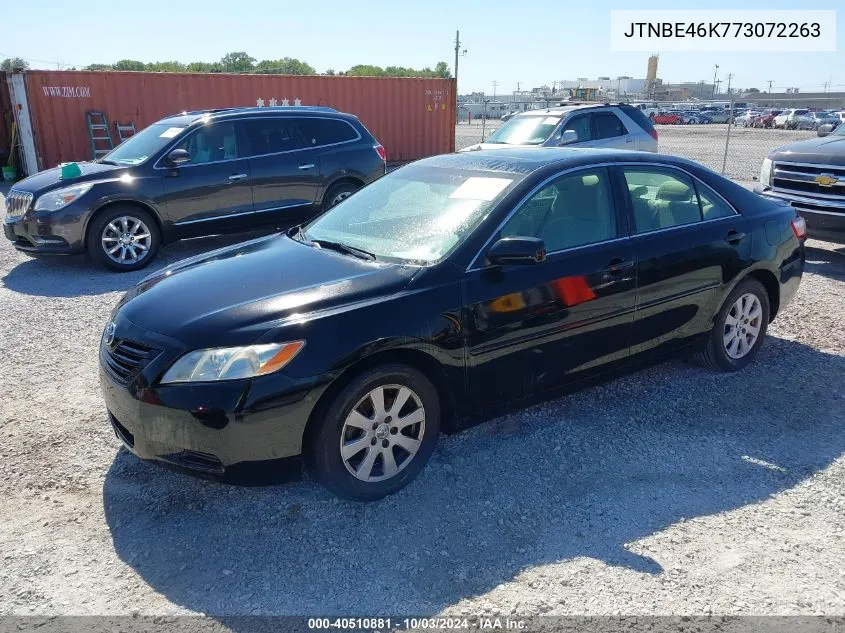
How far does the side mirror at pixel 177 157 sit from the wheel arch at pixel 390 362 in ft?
18.8

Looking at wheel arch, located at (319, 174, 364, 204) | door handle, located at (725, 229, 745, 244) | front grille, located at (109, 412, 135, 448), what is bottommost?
front grille, located at (109, 412, 135, 448)

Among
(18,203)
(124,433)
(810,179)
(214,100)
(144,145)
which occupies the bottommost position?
(124,433)

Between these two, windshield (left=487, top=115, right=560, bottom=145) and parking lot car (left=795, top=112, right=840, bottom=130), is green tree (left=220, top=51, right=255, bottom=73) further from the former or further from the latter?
windshield (left=487, top=115, right=560, bottom=145)

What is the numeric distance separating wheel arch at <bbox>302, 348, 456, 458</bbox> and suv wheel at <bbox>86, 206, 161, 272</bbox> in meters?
5.72

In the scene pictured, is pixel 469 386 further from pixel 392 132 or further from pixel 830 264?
pixel 392 132

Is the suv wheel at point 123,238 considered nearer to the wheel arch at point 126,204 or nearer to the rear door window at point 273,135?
the wheel arch at point 126,204

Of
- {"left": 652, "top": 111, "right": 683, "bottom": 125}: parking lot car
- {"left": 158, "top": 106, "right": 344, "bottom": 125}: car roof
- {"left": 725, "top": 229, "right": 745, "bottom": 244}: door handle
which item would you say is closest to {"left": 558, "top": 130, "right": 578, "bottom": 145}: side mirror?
{"left": 158, "top": 106, "right": 344, "bottom": 125}: car roof

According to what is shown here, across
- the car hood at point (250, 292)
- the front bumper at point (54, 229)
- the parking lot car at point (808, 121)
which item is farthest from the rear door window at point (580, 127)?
the parking lot car at point (808, 121)

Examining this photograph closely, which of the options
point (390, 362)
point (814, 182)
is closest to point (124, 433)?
point (390, 362)

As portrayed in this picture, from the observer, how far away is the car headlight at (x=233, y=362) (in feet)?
10.1

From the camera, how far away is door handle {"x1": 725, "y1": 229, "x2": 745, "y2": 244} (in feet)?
15.5

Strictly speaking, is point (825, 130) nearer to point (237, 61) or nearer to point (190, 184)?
point (190, 184)

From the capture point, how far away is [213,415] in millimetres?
3072

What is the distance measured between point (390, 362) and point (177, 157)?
228 inches
